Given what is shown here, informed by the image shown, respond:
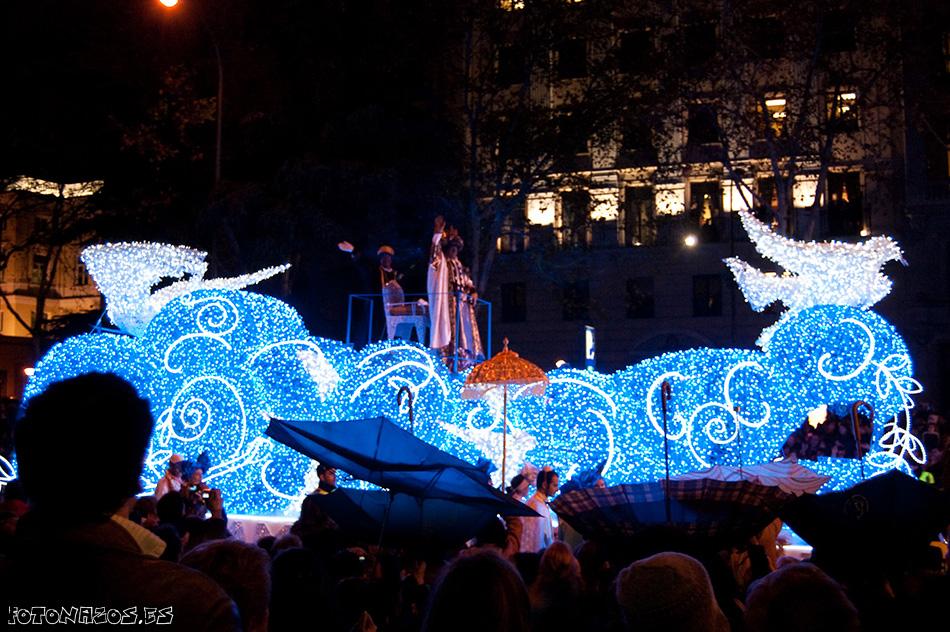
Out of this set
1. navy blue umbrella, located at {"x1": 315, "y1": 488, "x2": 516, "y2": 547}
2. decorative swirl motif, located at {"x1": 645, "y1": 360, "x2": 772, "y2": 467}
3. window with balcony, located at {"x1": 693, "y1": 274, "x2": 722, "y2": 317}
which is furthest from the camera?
window with balcony, located at {"x1": 693, "y1": 274, "x2": 722, "y2": 317}

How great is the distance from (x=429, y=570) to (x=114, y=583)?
4.61 metres

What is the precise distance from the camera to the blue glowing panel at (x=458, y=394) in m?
14.0

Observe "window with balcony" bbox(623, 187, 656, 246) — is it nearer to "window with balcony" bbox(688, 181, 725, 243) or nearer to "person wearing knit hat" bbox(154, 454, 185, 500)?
"window with balcony" bbox(688, 181, 725, 243)

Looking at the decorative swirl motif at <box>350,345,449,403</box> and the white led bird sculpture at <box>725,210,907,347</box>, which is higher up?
the white led bird sculpture at <box>725,210,907,347</box>

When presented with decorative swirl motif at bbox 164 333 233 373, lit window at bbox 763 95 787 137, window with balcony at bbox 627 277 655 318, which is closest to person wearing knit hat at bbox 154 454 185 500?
decorative swirl motif at bbox 164 333 233 373

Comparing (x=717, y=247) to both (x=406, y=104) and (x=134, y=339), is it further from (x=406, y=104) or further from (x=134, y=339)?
(x=134, y=339)

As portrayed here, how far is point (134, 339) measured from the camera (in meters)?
16.4

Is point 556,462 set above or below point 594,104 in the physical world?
below

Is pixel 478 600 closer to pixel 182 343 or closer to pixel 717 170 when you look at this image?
pixel 182 343

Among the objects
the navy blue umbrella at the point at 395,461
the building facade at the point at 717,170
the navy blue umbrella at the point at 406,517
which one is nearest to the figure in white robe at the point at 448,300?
the building facade at the point at 717,170

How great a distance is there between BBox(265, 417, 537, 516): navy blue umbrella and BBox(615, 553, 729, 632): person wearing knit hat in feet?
9.64

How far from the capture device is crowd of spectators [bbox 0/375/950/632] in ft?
7.50

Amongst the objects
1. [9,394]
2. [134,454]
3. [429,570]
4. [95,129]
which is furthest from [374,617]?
[9,394]

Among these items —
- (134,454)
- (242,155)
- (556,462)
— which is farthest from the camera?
(242,155)
